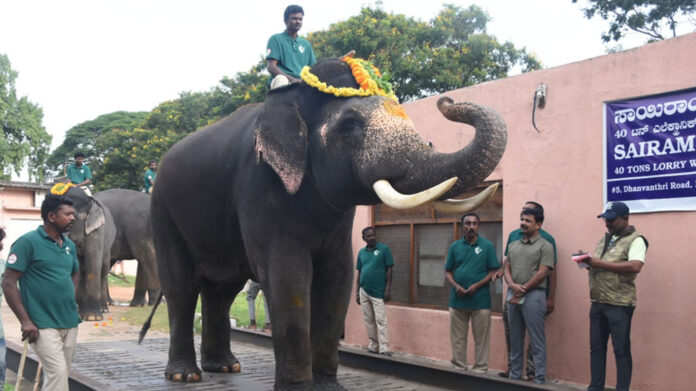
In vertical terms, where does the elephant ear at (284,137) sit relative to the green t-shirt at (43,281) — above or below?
above

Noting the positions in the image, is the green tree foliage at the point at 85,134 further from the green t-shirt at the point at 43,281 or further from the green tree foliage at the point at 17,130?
the green t-shirt at the point at 43,281

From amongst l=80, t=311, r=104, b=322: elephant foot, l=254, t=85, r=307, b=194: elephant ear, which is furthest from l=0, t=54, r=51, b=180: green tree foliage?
l=254, t=85, r=307, b=194: elephant ear

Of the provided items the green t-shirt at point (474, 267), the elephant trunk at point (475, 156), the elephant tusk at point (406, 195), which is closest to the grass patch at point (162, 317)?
the green t-shirt at point (474, 267)

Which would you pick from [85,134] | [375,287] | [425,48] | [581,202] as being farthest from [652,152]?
[85,134]

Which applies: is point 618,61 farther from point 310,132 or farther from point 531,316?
point 310,132

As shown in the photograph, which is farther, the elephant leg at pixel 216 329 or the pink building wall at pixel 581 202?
the elephant leg at pixel 216 329

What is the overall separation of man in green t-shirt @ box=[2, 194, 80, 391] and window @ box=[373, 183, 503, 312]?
16.0ft

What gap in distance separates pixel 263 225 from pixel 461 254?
329cm

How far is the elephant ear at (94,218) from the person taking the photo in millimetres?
12328

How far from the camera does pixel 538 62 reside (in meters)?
26.8

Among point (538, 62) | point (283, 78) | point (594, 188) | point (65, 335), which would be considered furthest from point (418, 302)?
point (538, 62)

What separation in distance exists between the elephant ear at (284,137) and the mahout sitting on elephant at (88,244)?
319 inches

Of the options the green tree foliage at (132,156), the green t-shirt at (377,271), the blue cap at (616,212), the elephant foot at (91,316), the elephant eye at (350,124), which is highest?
the green tree foliage at (132,156)

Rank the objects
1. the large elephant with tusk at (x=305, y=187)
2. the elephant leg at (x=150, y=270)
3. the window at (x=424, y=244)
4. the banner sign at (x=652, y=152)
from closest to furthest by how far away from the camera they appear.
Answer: the large elephant with tusk at (x=305, y=187) → the banner sign at (x=652, y=152) → the window at (x=424, y=244) → the elephant leg at (x=150, y=270)
